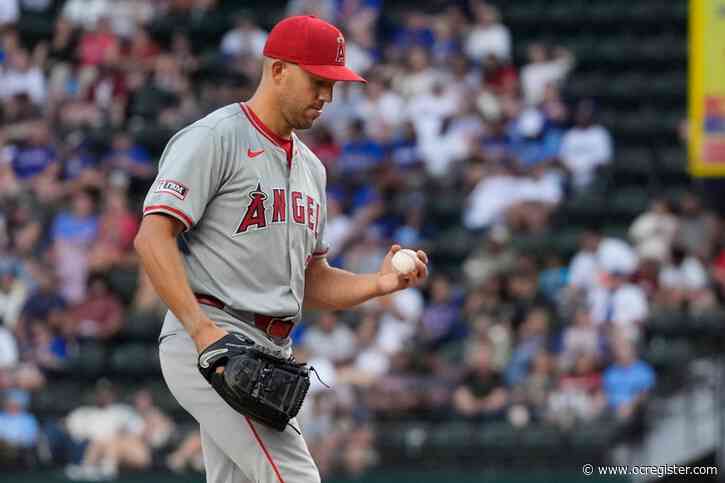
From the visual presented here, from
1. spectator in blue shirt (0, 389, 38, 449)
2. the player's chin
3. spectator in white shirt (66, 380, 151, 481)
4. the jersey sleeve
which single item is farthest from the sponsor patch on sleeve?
spectator in blue shirt (0, 389, 38, 449)

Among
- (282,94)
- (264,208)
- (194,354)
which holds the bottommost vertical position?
(194,354)

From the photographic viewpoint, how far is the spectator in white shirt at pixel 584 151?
1333 cm

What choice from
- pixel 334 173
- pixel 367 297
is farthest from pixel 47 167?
pixel 367 297

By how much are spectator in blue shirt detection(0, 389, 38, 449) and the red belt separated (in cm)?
720

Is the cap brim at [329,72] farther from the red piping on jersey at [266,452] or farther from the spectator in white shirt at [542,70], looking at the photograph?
the spectator in white shirt at [542,70]

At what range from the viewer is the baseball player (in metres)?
4.28

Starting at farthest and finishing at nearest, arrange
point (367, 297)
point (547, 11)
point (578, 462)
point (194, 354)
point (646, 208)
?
point (547, 11) < point (646, 208) < point (578, 462) < point (367, 297) < point (194, 354)

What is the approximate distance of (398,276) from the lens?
15.2 feet

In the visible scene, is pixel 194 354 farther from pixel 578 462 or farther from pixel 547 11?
pixel 547 11

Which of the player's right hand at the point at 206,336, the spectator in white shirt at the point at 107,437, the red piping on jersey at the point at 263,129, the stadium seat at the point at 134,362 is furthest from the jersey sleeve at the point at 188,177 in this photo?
the stadium seat at the point at 134,362

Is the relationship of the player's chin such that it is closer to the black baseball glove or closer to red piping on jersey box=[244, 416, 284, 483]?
the black baseball glove

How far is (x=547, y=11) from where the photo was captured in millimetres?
15594

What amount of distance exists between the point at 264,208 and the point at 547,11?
11566 millimetres

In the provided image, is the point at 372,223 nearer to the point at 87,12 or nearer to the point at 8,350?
the point at 8,350
